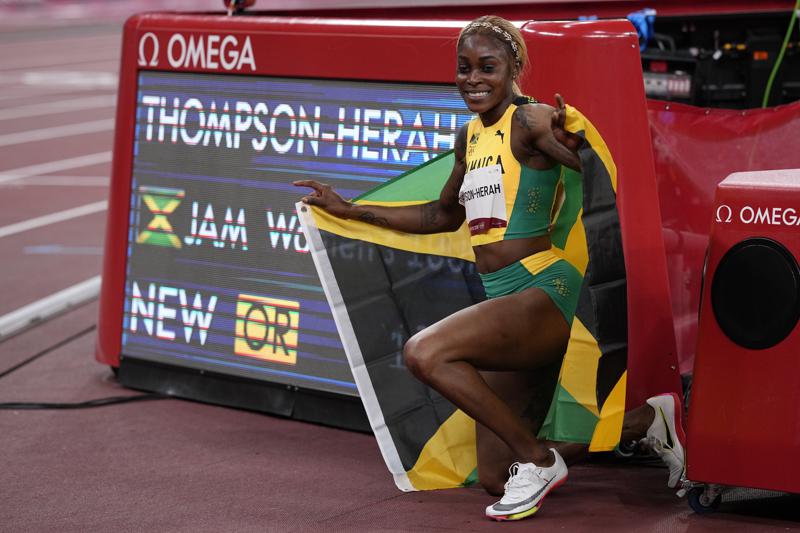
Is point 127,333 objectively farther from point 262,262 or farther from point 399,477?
point 399,477

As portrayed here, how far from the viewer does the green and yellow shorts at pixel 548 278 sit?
4855 mm

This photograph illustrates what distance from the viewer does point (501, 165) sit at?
4852mm

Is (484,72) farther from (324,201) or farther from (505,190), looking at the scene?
(324,201)

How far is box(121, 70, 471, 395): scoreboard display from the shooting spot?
5785 millimetres

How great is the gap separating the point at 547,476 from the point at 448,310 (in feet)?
3.28

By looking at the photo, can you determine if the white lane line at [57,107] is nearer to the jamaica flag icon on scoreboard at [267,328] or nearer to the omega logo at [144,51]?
the omega logo at [144,51]

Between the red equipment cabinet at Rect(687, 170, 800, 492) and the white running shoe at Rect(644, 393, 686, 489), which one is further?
the white running shoe at Rect(644, 393, 686, 489)

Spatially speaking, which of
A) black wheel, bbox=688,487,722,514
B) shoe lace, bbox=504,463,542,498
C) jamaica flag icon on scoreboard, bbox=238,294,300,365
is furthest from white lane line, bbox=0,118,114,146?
black wheel, bbox=688,487,722,514

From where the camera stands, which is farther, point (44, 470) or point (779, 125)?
point (779, 125)

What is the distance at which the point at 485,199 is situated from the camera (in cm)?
489

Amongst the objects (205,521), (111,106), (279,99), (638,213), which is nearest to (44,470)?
(205,521)

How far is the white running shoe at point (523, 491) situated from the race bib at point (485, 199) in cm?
91

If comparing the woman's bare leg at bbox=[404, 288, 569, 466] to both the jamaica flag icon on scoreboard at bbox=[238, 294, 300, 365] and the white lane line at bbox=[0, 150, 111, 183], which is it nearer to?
the jamaica flag icon on scoreboard at bbox=[238, 294, 300, 365]

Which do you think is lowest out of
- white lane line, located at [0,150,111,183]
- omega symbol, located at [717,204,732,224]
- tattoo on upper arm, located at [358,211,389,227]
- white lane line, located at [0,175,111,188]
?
white lane line, located at [0,175,111,188]
